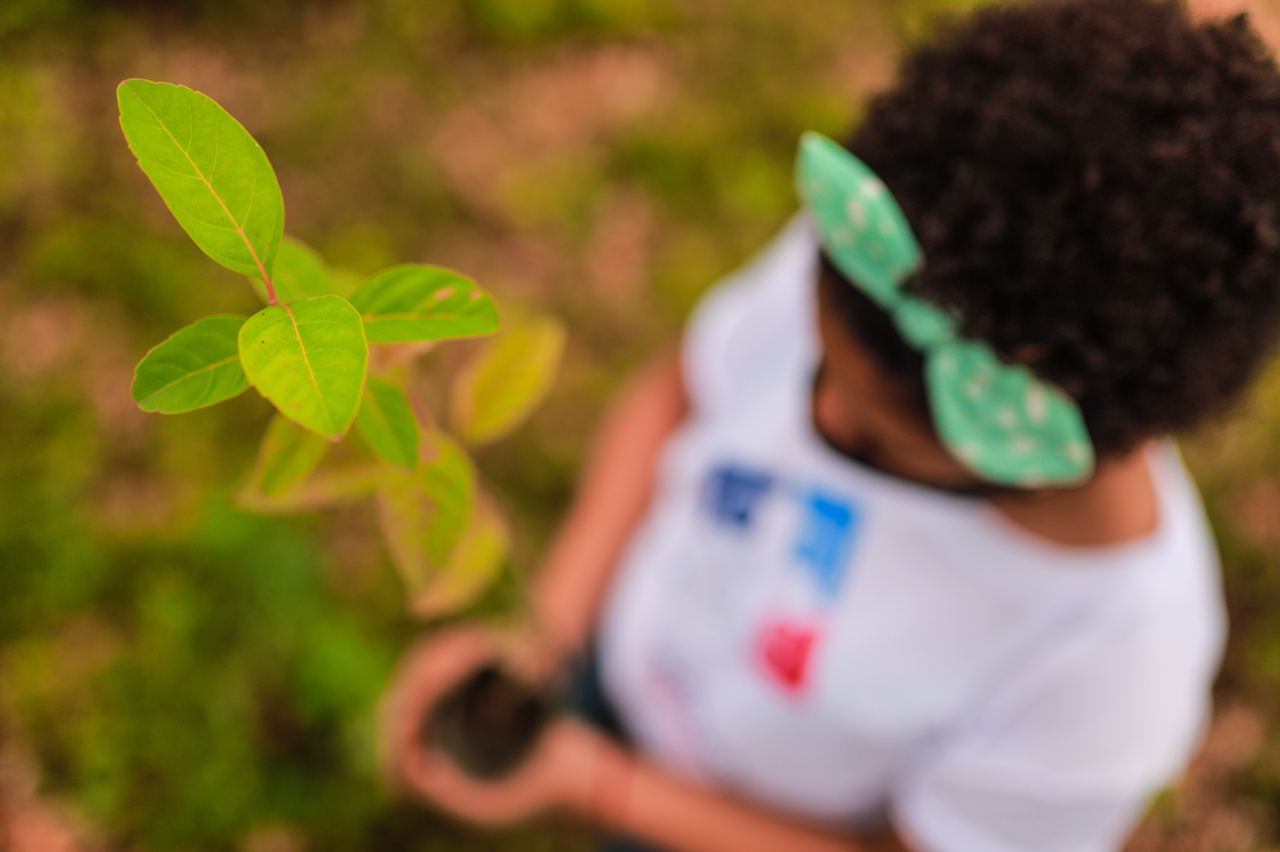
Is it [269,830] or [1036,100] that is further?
[269,830]

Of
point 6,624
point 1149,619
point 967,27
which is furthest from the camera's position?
point 6,624

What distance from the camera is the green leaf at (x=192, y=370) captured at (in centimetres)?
42

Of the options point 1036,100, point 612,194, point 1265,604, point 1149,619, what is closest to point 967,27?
point 1036,100

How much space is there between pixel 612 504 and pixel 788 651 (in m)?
0.50

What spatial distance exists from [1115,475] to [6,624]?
178cm

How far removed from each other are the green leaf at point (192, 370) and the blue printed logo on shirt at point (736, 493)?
750mm

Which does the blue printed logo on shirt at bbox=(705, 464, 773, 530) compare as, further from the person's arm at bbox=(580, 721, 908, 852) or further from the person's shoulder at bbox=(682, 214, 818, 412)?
the person's arm at bbox=(580, 721, 908, 852)

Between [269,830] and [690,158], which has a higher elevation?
[690,158]

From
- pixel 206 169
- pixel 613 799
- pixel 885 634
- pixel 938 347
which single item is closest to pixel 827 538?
pixel 885 634

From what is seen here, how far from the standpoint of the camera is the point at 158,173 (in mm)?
406

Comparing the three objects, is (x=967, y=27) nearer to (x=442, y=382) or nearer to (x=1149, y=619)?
(x=1149, y=619)

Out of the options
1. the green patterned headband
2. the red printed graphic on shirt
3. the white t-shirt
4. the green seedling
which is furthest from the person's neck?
the green seedling

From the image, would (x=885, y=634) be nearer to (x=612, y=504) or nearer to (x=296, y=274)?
(x=612, y=504)

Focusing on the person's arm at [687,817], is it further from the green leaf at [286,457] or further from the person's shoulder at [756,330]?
the green leaf at [286,457]
